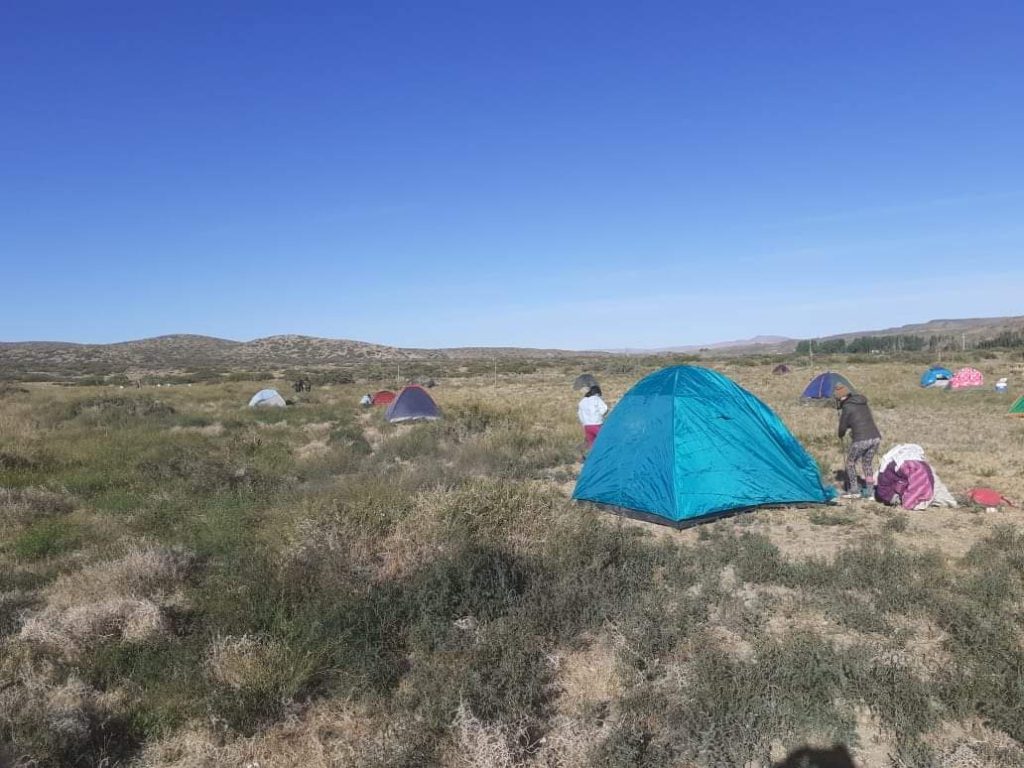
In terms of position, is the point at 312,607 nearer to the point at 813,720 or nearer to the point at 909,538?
the point at 813,720

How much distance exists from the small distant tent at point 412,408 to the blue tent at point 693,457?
1025 centimetres

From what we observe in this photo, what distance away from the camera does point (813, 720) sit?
386 cm

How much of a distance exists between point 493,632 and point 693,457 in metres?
4.23

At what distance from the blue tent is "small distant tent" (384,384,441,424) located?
10.3 meters

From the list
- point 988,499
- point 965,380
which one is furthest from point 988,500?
point 965,380

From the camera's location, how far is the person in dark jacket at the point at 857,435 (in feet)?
29.5

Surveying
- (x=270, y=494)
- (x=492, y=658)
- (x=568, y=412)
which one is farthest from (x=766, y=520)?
(x=568, y=412)

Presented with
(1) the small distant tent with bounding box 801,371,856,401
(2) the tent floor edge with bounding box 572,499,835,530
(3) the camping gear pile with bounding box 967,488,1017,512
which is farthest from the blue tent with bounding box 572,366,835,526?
(1) the small distant tent with bounding box 801,371,856,401

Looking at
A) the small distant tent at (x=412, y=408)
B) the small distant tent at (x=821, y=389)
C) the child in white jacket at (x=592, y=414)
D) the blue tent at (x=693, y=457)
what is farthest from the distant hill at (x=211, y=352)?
the blue tent at (x=693, y=457)

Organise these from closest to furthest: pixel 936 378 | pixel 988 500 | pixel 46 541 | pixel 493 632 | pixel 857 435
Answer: pixel 493 632 → pixel 46 541 → pixel 988 500 → pixel 857 435 → pixel 936 378

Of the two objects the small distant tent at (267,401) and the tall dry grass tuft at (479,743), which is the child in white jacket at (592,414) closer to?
the tall dry grass tuft at (479,743)

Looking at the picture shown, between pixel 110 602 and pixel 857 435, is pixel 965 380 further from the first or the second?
pixel 110 602

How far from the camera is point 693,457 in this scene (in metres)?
8.10

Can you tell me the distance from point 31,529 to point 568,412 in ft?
50.2
